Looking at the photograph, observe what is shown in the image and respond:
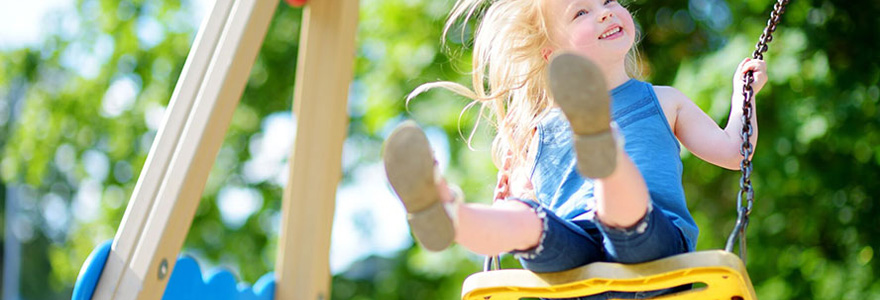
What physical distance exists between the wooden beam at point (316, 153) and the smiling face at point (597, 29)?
3.14ft

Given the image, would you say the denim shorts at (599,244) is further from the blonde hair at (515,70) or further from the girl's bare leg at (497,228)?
the blonde hair at (515,70)

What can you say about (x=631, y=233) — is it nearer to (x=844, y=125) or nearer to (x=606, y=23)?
(x=606, y=23)

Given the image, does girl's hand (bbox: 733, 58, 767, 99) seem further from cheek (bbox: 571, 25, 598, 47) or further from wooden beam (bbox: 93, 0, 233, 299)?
wooden beam (bbox: 93, 0, 233, 299)

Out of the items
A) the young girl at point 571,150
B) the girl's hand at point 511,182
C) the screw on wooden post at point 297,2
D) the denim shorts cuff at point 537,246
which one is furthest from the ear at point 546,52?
the screw on wooden post at point 297,2

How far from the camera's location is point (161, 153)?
8.29ft

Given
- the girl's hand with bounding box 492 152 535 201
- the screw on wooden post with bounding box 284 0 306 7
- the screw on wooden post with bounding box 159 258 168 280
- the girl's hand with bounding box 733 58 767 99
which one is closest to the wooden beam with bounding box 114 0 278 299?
the screw on wooden post with bounding box 159 258 168 280

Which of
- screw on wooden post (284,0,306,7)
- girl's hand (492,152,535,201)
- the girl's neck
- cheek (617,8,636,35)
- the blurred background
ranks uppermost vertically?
screw on wooden post (284,0,306,7)

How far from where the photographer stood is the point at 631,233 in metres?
1.88

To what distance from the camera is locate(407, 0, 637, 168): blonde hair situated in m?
2.42

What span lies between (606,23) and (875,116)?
300 cm

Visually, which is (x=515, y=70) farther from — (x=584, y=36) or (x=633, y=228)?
(x=633, y=228)

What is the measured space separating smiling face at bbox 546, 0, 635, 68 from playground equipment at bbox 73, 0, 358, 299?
89 centimetres

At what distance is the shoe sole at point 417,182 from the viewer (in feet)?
5.44

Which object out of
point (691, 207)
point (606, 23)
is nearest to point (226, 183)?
→ point (691, 207)
